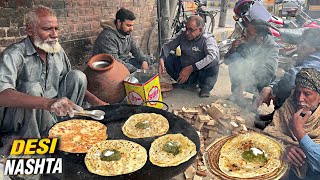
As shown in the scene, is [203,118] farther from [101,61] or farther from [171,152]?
[101,61]

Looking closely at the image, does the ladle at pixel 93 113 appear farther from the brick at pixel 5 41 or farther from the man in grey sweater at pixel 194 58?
the man in grey sweater at pixel 194 58

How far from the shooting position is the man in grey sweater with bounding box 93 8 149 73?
5.02 metres

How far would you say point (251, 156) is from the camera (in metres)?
2.60

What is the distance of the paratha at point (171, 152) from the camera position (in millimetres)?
2404

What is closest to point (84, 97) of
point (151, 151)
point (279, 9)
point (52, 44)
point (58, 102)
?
point (52, 44)

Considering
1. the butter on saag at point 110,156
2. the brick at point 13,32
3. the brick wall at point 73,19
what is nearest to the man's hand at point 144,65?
the brick wall at point 73,19

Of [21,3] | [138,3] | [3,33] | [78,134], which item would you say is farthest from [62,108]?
[138,3]

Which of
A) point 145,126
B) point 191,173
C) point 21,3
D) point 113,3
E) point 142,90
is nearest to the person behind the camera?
point 145,126

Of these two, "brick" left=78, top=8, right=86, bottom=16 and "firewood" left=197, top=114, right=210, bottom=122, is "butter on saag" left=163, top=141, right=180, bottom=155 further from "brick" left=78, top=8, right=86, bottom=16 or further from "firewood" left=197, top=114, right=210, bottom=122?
"brick" left=78, top=8, right=86, bottom=16

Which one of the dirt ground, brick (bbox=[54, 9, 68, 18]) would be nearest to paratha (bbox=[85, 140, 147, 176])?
the dirt ground

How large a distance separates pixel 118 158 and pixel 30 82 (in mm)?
1445

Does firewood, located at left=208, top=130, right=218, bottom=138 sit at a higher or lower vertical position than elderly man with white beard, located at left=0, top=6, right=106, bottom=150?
lower

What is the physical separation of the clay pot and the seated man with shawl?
2369 mm

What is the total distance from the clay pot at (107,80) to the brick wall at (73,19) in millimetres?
1322
